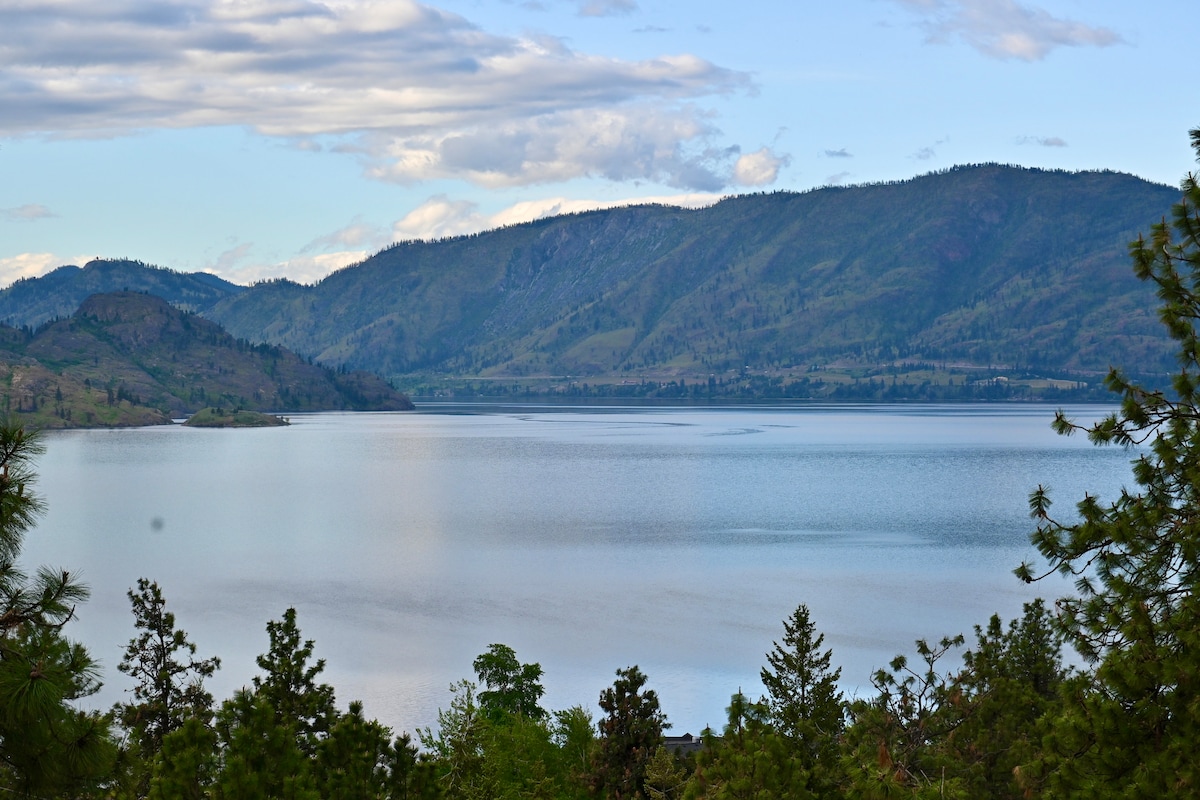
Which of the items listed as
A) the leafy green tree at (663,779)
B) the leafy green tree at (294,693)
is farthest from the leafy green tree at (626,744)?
the leafy green tree at (294,693)

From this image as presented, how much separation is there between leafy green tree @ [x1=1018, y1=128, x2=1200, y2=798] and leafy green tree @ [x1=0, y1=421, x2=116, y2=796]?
11917mm

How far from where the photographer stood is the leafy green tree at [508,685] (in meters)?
51.2

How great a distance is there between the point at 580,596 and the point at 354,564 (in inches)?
991

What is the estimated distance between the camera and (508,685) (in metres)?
52.1

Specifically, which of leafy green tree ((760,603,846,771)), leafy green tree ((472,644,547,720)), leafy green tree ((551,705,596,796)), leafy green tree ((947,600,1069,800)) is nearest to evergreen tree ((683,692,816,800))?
leafy green tree ((947,600,1069,800))

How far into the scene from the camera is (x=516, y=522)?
13412 centimetres

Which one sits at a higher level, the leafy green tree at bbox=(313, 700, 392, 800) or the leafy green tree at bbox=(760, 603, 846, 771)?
the leafy green tree at bbox=(760, 603, 846, 771)

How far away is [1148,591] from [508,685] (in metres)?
37.4

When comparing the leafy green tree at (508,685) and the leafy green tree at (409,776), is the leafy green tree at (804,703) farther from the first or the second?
the leafy green tree at (508,685)

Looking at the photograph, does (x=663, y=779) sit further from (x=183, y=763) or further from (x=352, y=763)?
(x=183, y=763)

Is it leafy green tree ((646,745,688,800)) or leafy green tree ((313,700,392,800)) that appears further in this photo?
leafy green tree ((646,745,688,800))

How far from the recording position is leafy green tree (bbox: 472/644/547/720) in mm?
51188

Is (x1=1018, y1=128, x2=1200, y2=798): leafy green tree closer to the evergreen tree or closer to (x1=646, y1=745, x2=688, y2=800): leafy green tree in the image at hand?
the evergreen tree

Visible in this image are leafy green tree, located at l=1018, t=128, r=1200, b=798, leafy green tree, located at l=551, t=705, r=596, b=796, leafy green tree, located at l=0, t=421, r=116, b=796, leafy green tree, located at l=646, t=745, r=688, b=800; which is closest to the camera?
leafy green tree, located at l=0, t=421, r=116, b=796
